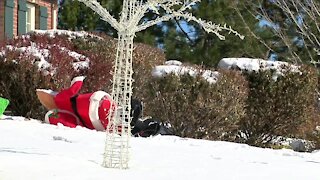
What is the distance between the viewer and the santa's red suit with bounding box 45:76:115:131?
25.5ft

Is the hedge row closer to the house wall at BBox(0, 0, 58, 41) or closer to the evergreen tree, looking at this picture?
the house wall at BBox(0, 0, 58, 41)

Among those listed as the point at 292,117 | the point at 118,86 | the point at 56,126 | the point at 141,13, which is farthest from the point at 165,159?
the point at 292,117

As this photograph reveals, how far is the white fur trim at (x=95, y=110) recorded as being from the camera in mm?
7754

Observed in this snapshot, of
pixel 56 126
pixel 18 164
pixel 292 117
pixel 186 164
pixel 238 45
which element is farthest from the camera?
pixel 238 45

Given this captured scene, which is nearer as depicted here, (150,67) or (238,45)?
(150,67)

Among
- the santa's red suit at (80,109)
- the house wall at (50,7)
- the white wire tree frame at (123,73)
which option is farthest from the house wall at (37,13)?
the white wire tree frame at (123,73)

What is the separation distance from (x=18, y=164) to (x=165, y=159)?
141cm

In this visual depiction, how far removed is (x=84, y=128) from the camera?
302 inches

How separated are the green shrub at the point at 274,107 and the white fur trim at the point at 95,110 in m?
2.35

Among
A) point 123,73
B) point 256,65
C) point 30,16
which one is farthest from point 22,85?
point 30,16

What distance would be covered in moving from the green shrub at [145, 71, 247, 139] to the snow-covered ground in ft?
2.93

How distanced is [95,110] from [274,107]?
2.85 metres

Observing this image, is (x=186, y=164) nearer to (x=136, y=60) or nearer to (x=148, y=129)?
(x=148, y=129)

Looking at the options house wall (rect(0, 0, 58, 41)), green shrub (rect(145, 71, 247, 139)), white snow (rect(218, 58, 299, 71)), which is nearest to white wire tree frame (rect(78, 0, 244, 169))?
green shrub (rect(145, 71, 247, 139))
